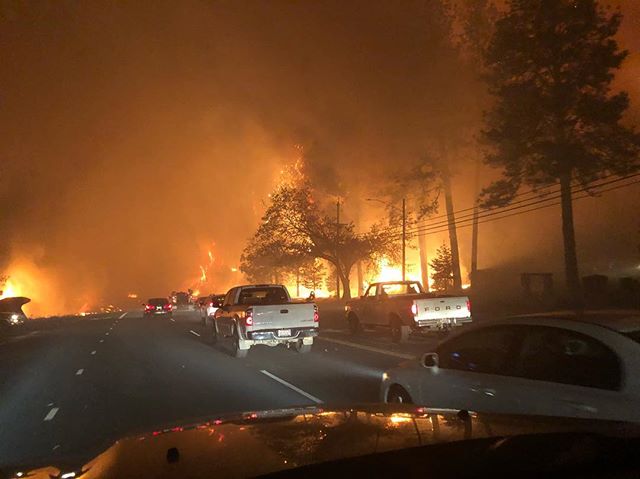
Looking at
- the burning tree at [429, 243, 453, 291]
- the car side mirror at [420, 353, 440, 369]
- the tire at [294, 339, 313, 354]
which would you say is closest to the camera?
the car side mirror at [420, 353, 440, 369]

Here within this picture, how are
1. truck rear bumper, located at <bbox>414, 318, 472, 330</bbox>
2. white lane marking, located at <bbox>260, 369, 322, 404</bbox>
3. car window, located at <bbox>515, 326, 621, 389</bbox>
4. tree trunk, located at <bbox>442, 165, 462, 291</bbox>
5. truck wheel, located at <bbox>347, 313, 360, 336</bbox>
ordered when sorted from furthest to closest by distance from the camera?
tree trunk, located at <bbox>442, 165, 462, 291</bbox> < truck wheel, located at <bbox>347, 313, 360, 336</bbox> < truck rear bumper, located at <bbox>414, 318, 472, 330</bbox> < white lane marking, located at <bbox>260, 369, 322, 404</bbox> < car window, located at <bbox>515, 326, 621, 389</bbox>

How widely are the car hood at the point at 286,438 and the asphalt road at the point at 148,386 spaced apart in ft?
2.38

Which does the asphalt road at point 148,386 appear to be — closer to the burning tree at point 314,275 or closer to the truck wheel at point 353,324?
the truck wheel at point 353,324

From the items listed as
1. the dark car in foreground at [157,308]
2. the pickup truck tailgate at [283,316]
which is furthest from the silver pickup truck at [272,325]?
the dark car in foreground at [157,308]

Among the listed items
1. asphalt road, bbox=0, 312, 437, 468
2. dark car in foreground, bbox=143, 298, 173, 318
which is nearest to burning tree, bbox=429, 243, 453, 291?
dark car in foreground, bbox=143, 298, 173, 318

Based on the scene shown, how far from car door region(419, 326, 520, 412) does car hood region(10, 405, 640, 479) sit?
1279mm

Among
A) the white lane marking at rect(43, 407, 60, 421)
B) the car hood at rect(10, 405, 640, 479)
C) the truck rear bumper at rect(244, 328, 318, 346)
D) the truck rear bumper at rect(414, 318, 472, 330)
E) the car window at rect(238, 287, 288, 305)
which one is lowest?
the white lane marking at rect(43, 407, 60, 421)

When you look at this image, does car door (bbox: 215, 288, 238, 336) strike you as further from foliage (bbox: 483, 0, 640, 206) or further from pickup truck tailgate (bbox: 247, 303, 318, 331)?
foliage (bbox: 483, 0, 640, 206)

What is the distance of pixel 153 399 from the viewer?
10.6 m

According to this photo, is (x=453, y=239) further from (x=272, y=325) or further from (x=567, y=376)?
(x=567, y=376)

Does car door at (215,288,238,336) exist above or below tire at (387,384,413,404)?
above

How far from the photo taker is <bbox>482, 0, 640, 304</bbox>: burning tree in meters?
29.7

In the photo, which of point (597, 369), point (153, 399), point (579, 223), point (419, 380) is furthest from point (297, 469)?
point (579, 223)

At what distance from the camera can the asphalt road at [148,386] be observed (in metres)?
8.08
